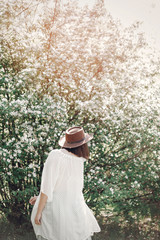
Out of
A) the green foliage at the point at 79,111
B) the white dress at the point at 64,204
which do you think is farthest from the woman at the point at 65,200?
the green foliage at the point at 79,111

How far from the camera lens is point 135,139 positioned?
443 centimetres

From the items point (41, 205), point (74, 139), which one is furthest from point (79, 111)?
point (41, 205)

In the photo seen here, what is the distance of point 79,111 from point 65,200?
2397 millimetres

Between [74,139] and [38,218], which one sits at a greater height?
[74,139]

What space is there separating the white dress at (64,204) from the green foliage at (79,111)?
58.9 inches

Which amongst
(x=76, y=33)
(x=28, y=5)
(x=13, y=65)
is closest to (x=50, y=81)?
(x=13, y=65)

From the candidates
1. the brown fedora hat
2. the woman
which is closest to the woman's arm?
the woman

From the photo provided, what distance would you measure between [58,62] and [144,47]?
2307 mm

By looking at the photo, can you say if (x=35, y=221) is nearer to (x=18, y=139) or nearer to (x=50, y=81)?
(x=18, y=139)

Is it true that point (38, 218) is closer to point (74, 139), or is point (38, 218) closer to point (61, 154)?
point (61, 154)

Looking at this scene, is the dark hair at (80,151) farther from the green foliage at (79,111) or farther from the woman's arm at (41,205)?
the green foliage at (79,111)

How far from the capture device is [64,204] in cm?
223

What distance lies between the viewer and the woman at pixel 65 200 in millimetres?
2178

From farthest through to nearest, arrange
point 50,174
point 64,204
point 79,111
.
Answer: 1. point 79,111
2. point 64,204
3. point 50,174
